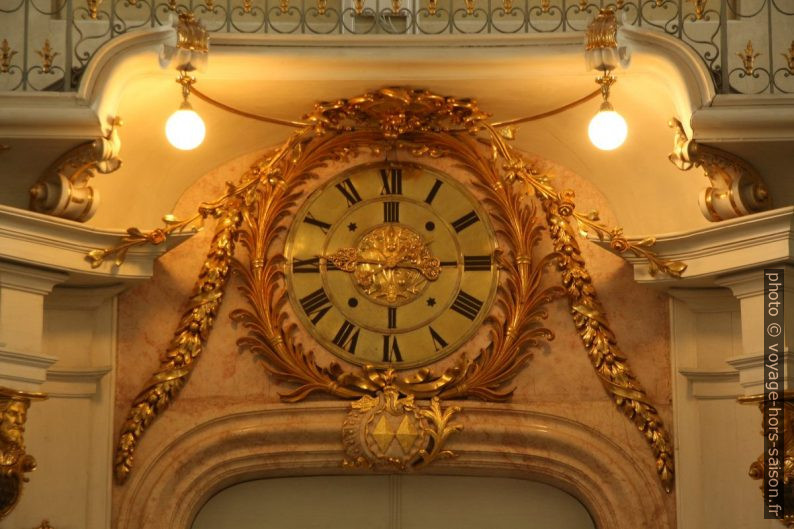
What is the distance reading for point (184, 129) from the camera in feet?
24.8

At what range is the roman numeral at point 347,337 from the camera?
27.1 feet

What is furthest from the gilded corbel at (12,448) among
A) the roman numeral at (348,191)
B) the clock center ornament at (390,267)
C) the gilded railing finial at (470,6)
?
the gilded railing finial at (470,6)

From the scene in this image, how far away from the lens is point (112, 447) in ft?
26.7

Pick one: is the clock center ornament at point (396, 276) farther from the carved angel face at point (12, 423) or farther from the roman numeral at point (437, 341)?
the carved angel face at point (12, 423)

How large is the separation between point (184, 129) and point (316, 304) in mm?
1117

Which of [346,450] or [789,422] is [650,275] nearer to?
[789,422]

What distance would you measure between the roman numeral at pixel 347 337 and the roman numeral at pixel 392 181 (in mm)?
596

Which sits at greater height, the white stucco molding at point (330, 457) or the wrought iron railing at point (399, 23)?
the wrought iron railing at point (399, 23)

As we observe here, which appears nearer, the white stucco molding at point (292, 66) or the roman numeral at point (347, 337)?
the white stucco molding at point (292, 66)

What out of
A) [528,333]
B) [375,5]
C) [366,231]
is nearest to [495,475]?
[528,333]

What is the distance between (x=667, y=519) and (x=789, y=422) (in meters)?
0.80

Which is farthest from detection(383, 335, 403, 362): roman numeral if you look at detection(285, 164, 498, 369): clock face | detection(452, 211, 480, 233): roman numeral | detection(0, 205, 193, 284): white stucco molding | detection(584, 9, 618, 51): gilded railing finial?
detection(584, 9, 618, 51): gilded railing finial

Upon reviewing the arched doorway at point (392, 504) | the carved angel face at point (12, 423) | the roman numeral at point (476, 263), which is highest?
the roman numeral at point (476, 263)

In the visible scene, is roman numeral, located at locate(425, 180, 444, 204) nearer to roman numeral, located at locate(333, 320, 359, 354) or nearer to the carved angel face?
roman numeral, located at locate(333, 320, 359, 354)
